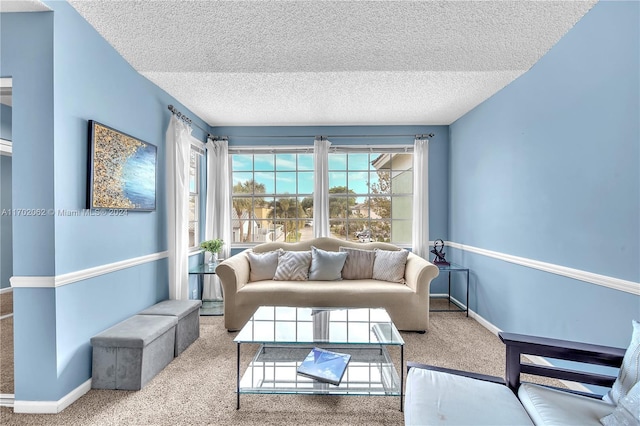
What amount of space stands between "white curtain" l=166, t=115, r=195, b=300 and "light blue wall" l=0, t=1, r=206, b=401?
0.79 m

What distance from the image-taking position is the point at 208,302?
362cm

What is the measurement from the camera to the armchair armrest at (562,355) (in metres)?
1.25

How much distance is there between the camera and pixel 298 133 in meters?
3.96

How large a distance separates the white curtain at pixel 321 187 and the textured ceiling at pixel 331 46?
0.77m

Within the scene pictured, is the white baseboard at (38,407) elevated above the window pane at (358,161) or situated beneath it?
situated beneath

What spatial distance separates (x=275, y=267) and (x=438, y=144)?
9.27 ft

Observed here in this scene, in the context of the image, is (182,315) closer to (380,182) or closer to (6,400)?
(6,400)

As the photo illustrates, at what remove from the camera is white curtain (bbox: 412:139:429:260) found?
380cm

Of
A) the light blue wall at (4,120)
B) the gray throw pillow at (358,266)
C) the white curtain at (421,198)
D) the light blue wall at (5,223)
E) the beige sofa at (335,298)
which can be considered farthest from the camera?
the white curtain at (421,198)

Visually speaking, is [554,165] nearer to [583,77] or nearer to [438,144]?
[583,77]

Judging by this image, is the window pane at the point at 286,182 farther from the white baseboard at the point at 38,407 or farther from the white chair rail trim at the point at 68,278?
the white baseboard at the point at 38,407

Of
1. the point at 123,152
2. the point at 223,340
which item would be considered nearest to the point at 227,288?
the point at 223,340

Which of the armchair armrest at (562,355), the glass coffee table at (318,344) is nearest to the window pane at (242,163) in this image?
the glass coffee table at (318,344)

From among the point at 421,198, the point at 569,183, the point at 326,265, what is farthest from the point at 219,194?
the point at 569,183
